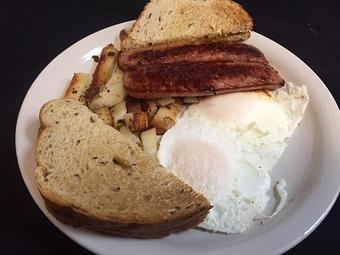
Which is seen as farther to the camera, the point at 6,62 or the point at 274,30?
the point at 274,30

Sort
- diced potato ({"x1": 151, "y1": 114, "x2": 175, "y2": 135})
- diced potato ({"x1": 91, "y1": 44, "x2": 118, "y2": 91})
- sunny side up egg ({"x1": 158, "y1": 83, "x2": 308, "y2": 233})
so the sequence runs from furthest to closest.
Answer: diced potato ({"x1": 91, "y1": 44, "x2": 118, "y2": 91})
diced potato ({"x1": 151, "y1": 114, "x2": 175, "y2": 135})
sunny side up egg ({"x1": 158, "y1": 83, "x2": 308, "y2": 233})

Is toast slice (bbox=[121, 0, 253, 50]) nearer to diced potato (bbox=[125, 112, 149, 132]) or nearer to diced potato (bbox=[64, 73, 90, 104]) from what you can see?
diced potato (bbox=[64, 73, 90, 104])

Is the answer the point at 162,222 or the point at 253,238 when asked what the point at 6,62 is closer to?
the point at 162,222

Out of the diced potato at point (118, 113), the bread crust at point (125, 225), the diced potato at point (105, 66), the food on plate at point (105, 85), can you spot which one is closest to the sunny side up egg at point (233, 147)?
the bread crust at point (125, 225)

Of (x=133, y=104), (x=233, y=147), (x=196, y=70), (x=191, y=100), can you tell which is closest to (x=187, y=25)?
(x=196, y=70)

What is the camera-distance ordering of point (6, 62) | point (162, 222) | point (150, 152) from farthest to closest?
point (6, 62) < point (150, 152) < point (162, 222)

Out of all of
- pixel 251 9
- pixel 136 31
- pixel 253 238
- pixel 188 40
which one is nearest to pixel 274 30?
pixel 251 9

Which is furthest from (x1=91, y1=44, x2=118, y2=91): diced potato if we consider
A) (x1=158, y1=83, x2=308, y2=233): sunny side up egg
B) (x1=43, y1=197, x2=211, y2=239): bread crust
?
(x1=43, y1=197, x2=211, y2=239): bread crust
